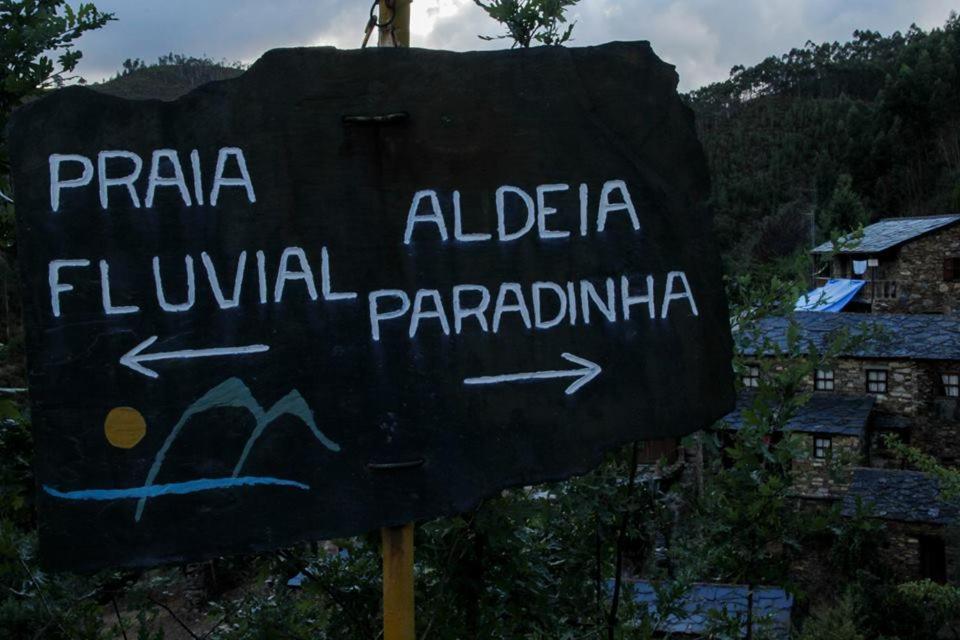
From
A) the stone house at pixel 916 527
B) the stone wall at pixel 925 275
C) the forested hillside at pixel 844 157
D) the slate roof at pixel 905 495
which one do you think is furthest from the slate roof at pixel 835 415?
the forested hillside at pixel 844 157

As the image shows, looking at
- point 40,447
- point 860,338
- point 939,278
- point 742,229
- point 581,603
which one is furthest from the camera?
point 742,229

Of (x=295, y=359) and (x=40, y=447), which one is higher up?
(x=295, y=359)

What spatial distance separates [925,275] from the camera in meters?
23.8

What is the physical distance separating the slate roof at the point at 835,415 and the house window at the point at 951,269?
7806 millimetres

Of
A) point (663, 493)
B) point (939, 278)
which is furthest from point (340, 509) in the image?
point (939, 278)

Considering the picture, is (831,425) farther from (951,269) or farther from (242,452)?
(242,452)

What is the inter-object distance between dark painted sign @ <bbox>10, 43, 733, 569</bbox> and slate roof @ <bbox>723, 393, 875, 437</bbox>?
14.9 metres

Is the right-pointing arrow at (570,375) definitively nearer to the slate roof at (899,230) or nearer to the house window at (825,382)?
the house window at (825,382)

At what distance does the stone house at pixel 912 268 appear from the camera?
914 inches

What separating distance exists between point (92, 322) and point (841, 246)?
230cm

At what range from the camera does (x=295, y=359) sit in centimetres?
156

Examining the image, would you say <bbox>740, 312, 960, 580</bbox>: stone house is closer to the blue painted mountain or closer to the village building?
the village building

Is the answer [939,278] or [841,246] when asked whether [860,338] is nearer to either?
[841,246]

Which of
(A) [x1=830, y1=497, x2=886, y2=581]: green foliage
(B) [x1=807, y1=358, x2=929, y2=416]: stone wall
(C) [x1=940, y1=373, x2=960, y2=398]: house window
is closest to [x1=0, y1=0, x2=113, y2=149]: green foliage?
(A) [x1=830, y1=497, x2=886, y2=581]: green foliage
